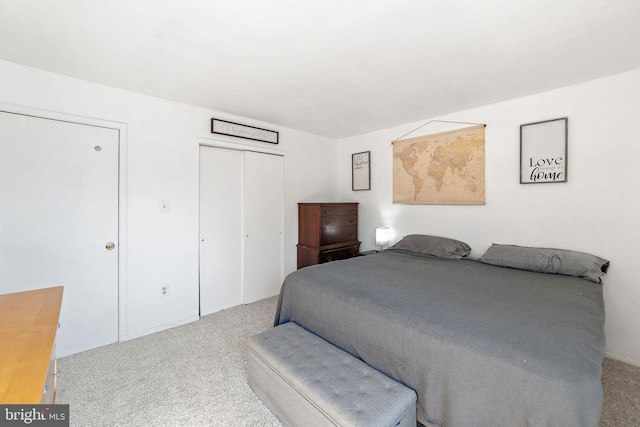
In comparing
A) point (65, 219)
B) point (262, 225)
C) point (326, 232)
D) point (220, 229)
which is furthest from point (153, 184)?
point (326, 232)

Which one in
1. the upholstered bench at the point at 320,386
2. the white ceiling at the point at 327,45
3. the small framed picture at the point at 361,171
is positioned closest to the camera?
the upholstered bench at the point at 320,386

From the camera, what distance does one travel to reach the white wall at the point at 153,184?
2.39m

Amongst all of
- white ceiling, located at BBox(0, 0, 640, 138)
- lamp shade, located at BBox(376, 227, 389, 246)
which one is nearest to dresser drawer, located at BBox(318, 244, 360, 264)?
lamp shade, located at BBox(376, 227, 389, 246)

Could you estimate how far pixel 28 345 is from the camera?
98 cm

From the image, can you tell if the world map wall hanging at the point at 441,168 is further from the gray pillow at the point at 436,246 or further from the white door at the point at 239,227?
the white door at the point at 239,227

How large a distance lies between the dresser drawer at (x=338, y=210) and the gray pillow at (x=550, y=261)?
1.93m

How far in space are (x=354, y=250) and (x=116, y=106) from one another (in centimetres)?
340

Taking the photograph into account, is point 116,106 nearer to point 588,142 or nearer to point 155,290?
point 155,290

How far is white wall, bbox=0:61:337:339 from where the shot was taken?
2389 mm

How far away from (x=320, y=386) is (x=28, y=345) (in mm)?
1230

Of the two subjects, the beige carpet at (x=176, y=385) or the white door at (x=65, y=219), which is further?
the white door at (x=65, y=219)

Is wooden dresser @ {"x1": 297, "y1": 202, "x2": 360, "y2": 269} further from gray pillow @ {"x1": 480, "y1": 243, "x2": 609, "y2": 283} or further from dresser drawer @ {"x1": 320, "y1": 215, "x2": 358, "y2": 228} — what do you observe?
gray pillow @ {"x1": 480, "y1": 243, "x2": 609, "y2": 283}

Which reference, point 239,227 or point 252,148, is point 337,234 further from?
point 252,148

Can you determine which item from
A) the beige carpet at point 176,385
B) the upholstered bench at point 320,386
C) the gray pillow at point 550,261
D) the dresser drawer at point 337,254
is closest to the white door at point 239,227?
the dresser drawer at point 337,254
